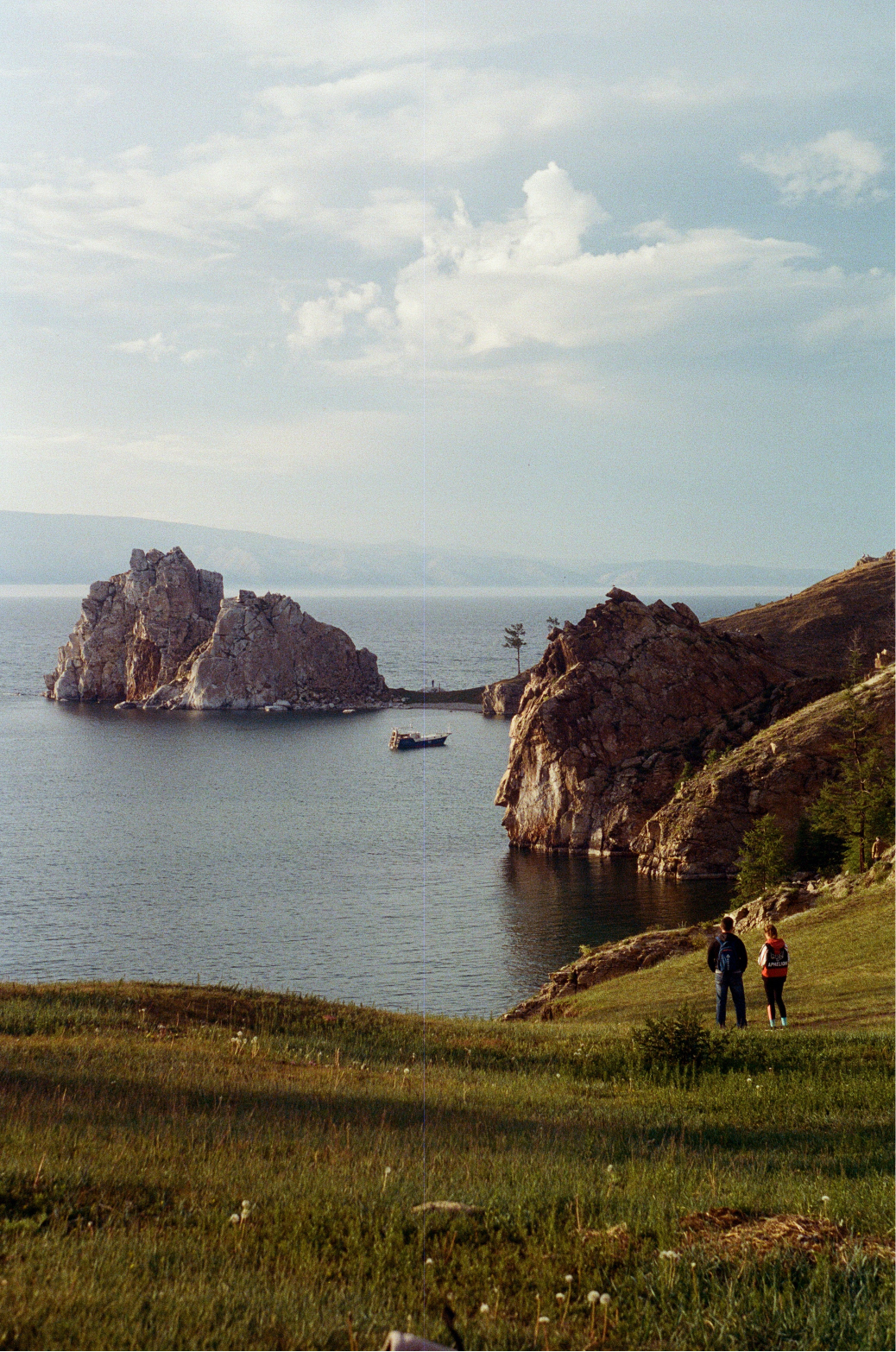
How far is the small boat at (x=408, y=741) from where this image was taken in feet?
502

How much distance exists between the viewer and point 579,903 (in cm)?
7331

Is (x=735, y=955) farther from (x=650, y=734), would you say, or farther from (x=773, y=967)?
(x=650, y=734)

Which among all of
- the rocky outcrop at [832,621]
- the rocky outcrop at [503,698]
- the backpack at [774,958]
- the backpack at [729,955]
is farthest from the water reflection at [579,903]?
the rocky outcrop at [503,698]

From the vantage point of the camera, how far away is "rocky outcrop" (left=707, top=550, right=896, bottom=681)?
130250 mm

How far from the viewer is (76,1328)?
6.11 meters

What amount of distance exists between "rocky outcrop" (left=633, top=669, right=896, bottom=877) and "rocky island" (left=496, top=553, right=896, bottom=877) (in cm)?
14

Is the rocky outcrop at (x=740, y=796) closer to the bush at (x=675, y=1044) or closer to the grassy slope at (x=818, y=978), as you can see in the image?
the grassy slope at (x=818, y=978)

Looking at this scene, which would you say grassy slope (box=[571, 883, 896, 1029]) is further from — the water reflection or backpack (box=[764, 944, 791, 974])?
the water reflection

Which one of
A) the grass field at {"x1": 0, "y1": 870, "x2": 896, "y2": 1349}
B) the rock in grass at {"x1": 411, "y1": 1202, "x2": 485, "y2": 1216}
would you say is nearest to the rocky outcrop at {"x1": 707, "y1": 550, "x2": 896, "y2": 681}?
the grass field at {"x1": 0, "y1": 870, "x2": 896, "y2": 1349}

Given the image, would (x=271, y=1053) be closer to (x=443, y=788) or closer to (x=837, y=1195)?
(x=837, y=1195)

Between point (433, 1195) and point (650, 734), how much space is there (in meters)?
88.2

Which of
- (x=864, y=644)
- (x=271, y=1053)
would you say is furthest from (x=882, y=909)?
(x=864, y=644)

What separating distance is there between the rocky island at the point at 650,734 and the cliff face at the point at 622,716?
110mm

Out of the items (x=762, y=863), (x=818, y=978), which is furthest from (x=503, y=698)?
(x=818, y=978)
